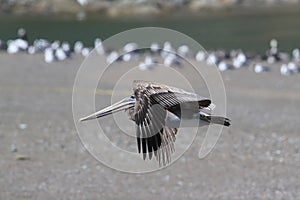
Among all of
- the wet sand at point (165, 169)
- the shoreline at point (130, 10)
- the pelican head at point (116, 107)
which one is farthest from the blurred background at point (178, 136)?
the shoreline at point (130, 10)

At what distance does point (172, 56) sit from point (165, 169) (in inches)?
343

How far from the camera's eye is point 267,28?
27.7m

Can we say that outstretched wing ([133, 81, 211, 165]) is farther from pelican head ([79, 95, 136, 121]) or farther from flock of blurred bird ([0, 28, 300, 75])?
flock of blurred bird ([0, 28, 300, 75])

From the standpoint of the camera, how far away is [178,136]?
8.96m

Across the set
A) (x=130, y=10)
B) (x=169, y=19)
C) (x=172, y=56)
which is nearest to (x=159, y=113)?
(x=172, y=56)

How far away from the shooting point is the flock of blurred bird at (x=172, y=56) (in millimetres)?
18031

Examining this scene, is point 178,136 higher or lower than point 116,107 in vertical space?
higher

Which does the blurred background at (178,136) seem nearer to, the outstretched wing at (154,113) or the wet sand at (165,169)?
the wet sand at (165,169)

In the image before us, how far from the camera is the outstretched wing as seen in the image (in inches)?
188

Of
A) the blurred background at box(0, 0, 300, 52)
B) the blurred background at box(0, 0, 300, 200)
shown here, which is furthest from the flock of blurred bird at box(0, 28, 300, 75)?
the blurred background at box(0, 0, 300, 52)

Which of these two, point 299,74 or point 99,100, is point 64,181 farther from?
point 299,74

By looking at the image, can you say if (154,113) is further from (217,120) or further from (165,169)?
(165,169)

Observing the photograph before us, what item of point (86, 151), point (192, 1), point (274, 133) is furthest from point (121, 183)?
point (192, 1)

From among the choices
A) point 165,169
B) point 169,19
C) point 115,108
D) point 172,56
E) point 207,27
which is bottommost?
point 115,108
